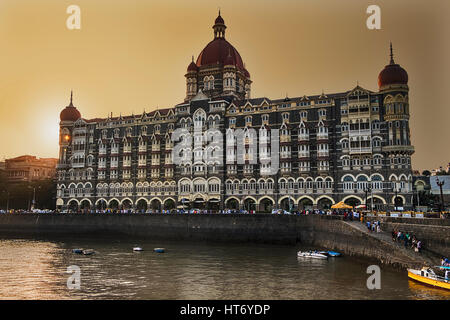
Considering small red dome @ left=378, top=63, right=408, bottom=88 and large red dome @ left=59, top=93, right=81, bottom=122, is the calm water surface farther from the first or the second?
large red dome @ left=59, top=93, right=81, bottom=122

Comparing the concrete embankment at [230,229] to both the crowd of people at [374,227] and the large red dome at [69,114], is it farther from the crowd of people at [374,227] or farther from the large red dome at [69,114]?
the large red dome at [69,114]

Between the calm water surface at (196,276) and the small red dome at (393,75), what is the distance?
35790 millimetres

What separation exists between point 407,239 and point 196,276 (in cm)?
2009

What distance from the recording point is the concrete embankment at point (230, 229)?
43656 millimetres

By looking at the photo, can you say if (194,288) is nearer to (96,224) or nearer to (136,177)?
(96,224)

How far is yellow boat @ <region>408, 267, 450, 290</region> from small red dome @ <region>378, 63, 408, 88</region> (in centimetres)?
4665

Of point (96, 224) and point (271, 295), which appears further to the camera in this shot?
point (96, 224)

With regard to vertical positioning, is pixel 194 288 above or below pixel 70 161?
below

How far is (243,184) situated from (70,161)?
1871 inches

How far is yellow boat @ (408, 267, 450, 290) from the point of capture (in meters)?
30.0

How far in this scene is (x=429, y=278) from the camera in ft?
101
